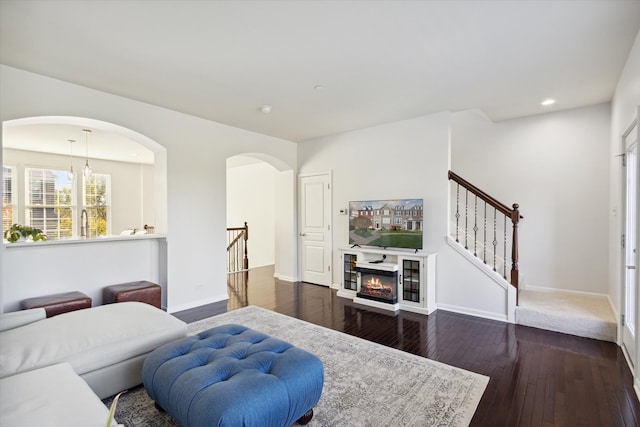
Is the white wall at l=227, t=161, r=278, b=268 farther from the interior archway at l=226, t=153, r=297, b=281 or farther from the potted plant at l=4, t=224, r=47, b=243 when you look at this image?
the potted plant at l=4, t=224, r=47, b=243

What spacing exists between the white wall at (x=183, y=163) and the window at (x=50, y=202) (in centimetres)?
497

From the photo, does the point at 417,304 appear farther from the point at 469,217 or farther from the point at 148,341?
the point at 148,341

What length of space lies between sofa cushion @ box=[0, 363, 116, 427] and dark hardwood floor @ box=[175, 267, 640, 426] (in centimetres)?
226

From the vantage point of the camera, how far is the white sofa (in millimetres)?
1490

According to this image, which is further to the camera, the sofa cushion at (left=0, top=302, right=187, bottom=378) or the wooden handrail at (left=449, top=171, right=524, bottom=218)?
the wooden handrail at (left=449, top=171, right=524, bottom=218)

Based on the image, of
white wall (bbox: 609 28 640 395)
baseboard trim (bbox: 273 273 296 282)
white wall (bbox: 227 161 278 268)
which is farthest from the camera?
white wall (bbox: 227 161 278 268)

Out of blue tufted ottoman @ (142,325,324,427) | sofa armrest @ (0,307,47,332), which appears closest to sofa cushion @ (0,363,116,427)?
blue tufted ottoman @ (142,325,324,427)

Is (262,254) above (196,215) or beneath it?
beneath

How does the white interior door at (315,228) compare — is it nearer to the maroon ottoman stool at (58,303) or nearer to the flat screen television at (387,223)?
the flat screen television at (387,223)

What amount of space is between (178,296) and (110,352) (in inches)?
90.5

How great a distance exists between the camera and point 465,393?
7.90 feet

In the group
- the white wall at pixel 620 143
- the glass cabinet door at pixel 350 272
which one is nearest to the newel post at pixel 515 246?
the white wall at pixel 620 143

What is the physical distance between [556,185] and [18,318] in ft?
21.3

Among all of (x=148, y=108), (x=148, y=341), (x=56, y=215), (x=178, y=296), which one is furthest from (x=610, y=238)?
(x=56, y=215)
